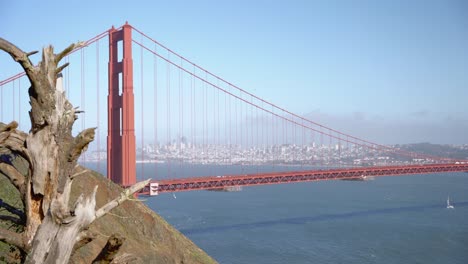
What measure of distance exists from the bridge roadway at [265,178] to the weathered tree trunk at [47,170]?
25319 mm

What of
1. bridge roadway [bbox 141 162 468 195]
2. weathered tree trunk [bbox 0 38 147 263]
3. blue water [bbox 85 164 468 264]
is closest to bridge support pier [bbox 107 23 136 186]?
bridge roadway [bbox 141 162 468 195]

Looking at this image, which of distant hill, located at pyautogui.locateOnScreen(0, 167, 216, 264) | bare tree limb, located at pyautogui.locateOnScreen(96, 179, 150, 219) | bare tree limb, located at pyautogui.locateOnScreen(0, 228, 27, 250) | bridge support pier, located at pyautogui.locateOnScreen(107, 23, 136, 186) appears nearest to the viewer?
bare tree limb, located at pyautogui.locateOnScreen(0, 228, 27, 250)

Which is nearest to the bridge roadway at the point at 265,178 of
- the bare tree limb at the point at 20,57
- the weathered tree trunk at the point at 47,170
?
the weathered tree trunk at the point at 47,170

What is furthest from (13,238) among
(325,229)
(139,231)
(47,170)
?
(325,229)

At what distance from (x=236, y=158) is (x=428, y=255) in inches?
6273

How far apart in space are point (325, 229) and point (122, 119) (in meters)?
22.1

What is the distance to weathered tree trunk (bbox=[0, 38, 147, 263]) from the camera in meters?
2.56

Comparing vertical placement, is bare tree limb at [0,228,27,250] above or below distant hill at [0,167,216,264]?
above

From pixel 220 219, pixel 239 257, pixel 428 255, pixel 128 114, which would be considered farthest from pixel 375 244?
pixel 128 114

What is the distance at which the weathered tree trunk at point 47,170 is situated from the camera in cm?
256

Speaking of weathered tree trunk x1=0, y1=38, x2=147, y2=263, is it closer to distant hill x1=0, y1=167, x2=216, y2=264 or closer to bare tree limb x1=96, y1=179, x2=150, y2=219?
bare tree limb x1=96, y1=179, x2=150, y2=219

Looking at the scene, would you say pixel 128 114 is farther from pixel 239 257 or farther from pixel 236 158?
pixel 236 158

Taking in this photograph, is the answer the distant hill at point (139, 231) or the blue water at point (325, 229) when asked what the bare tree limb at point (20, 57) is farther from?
the blue water at point (325, 229)

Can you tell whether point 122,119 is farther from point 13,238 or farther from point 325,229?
point 13,238
